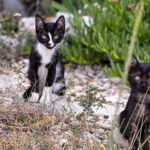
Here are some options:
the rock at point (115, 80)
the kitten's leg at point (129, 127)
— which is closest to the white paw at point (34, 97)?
the kitten's leg at point (129, 127)

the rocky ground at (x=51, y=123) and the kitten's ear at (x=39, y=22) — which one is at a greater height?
the kitten's ear at (x=39, y=22)

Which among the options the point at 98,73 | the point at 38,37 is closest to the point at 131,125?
the point at 38,37

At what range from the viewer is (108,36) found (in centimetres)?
428

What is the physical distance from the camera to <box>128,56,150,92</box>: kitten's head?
7.46 feet

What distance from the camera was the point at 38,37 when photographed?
2926 mm

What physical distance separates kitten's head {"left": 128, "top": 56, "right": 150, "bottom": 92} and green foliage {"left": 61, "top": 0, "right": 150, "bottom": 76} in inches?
60.0

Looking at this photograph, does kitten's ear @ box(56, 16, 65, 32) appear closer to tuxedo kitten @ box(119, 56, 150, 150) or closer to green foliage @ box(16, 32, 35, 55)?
tuxedo kitten @ box(119, 56, 150, 150)

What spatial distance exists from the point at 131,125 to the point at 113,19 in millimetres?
2316

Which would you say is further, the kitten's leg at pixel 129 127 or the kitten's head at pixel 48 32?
the kitten's head at pixel 48 32

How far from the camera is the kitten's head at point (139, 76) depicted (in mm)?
2273

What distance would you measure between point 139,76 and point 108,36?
81.4 inches

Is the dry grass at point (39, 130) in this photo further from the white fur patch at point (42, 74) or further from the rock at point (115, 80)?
the rock at point (115, 80)

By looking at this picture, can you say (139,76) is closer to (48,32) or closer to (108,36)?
(48,32)

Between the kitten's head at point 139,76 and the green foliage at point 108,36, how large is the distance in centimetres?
152
